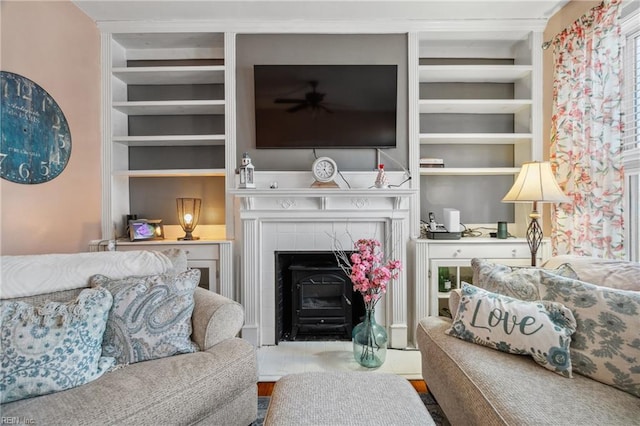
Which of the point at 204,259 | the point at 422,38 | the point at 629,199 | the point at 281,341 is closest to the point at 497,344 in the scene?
the point at 629,199

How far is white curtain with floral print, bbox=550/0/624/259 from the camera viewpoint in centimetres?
192

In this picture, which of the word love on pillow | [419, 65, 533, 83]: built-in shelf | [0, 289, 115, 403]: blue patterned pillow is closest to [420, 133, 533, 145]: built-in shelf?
[419, 65, 533, 83]: built-in shelf

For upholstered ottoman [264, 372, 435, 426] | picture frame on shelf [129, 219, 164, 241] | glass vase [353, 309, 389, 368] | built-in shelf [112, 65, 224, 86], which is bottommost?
glass vase [353, 309, 389, 368]

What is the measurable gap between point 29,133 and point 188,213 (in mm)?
1119

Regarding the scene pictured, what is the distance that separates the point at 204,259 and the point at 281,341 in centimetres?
94

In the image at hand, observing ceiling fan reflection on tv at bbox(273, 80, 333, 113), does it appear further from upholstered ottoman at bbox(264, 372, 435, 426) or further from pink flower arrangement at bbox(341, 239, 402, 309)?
upholstered ottoman at bbox(264, 372, 435, 426)

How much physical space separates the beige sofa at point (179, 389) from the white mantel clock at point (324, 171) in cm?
125

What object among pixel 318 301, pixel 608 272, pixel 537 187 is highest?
pixel 537 187

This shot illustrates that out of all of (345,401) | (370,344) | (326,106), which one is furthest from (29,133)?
(370,344)

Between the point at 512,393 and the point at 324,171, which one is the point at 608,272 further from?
the point at 324,171

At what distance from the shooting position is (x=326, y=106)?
2.65 metres

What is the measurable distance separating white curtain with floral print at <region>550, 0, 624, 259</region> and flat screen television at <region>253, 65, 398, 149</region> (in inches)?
47.5

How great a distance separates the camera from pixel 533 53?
2.66 metres

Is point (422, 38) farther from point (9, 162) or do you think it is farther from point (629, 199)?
point (9, 162)
